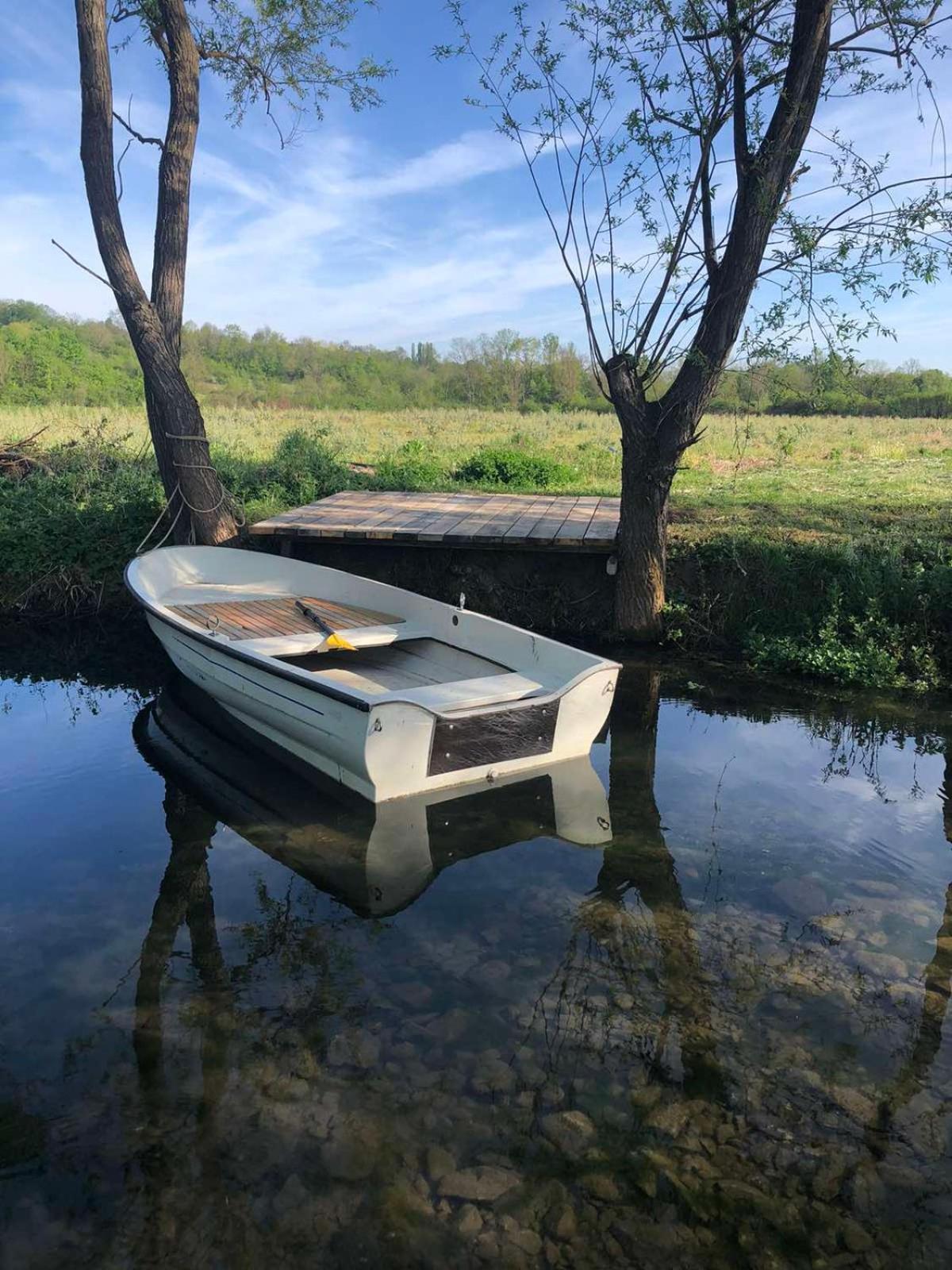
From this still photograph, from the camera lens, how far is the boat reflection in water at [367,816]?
4.54 metres

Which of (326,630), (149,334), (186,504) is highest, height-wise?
(149,334)

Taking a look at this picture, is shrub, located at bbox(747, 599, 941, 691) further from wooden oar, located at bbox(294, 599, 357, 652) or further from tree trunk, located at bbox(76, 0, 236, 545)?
tree trunk, located at bbox(76, 0, 236, 545)

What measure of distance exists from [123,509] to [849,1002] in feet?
28.4

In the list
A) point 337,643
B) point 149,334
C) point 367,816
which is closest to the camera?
point 367,816

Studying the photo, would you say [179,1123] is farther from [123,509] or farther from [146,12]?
[146,12]

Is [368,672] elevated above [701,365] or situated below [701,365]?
below

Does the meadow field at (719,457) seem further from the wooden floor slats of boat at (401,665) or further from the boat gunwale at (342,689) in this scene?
the boat gunwale at (342,689)

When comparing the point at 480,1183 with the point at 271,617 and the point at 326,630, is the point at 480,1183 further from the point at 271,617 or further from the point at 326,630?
the point at 271,617

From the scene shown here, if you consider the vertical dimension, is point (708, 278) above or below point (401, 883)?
above

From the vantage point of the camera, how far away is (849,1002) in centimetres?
346

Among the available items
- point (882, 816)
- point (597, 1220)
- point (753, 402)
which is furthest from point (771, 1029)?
point (753, 402)

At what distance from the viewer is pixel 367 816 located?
5.12 meters

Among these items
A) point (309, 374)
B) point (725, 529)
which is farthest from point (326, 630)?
point (309, 374)

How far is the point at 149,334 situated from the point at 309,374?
54.7 m
